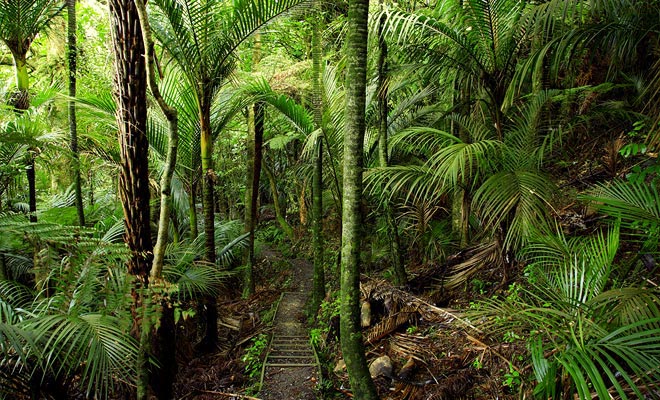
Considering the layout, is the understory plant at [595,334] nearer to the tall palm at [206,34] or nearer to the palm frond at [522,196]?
the palm frond at [522,196]

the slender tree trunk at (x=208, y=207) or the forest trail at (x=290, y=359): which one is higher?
the slender tree trunk at (x=208, y=207)

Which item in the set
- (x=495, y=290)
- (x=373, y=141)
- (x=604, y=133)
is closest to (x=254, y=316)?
(x=373, y=141)

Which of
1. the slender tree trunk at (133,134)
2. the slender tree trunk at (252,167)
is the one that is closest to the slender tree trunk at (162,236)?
the slender tree trunk at (133,134)

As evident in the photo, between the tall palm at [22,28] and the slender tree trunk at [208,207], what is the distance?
6.78ft

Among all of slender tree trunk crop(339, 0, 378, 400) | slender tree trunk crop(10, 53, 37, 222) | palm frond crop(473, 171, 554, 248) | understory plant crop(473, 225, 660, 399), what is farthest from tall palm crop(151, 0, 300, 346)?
understory plant crop(473, 225, 660, 399)

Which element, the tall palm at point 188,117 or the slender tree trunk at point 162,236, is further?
the tall palm at point 188,117

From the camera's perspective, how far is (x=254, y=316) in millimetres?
6539

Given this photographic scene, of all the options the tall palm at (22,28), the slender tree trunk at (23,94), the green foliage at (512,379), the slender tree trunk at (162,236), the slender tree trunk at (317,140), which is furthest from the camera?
the slender tree trunk at (317,140)

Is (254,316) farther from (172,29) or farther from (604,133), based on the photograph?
(604,133)

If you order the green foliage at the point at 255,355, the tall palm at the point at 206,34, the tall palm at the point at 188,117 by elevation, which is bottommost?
the green foliage at the point at 255,355

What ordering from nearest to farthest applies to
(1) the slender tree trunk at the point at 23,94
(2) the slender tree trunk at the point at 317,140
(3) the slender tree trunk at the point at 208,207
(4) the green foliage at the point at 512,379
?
(4) the green foliage at the point at 512,379, (3) the slender tree trunk at the point at 208,207, (1) the slender tree trunk at the point at 23,94, (2) the slender tree trunk at the point at 317,140

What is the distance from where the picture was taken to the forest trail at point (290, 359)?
394cm

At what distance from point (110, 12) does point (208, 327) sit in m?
3.85

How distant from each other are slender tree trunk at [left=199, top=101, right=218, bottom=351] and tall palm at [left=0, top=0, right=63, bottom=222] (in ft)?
6.78
